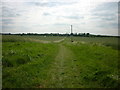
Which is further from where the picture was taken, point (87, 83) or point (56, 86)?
point (87, 83)

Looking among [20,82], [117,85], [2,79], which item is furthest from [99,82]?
[2,79]

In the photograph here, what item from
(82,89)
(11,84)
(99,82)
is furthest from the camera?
(99,82)

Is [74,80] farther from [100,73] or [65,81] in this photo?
[100,73]

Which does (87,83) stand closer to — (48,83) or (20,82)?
(48,83)

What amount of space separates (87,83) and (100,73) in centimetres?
193

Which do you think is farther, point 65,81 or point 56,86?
point 65,81

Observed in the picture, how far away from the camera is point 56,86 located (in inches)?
324

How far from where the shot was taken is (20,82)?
873 centimetres

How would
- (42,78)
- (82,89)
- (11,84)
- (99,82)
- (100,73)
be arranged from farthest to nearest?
(100,73)
(42,78)
(99,82)
(11,84)
(82,89)

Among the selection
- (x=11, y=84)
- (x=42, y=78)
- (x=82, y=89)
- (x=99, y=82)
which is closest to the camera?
(x=82, y=89)

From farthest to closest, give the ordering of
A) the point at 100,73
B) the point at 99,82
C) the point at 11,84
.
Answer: the point at 100,73 → the point at 99,82 → the point at 11,84

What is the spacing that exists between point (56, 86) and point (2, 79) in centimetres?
315

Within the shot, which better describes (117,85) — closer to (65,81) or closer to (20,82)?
(65,81)

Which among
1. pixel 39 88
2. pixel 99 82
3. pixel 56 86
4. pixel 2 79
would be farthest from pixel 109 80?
pixel 2 79
